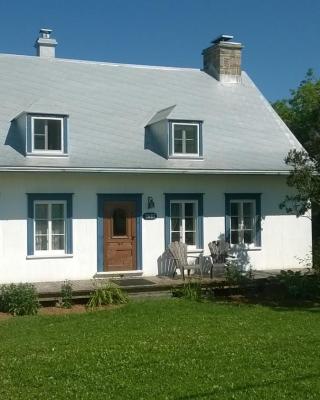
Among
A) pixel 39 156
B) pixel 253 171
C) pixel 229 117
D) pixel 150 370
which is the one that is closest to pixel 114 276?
pixel 39 156

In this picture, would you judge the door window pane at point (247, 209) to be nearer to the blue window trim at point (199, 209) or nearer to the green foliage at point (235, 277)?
the blue window trim at point (199, 209)

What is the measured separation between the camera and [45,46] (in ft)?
70.4

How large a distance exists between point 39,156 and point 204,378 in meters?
10.3

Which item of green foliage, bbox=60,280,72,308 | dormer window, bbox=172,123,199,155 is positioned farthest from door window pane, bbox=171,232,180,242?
green foliage, bbox=60,280,72,308

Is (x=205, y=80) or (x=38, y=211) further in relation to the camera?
(x=205, y=80)

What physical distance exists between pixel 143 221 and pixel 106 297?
3.52m

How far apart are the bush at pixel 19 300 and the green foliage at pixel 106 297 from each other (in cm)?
133

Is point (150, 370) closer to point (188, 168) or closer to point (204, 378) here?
point (204, 378)

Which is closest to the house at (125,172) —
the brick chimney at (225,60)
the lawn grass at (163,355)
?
the brick chimney at (225,60)

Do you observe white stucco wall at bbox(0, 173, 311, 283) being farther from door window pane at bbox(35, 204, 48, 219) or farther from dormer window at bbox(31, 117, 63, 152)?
dormer window at bbox(31, 117, 63, 152)

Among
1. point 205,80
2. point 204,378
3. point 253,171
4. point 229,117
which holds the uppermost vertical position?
point 205,80

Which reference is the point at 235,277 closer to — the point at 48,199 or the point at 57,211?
the point at 57,211

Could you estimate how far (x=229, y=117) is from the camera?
20938 mm

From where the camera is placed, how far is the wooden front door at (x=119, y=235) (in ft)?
56.7
